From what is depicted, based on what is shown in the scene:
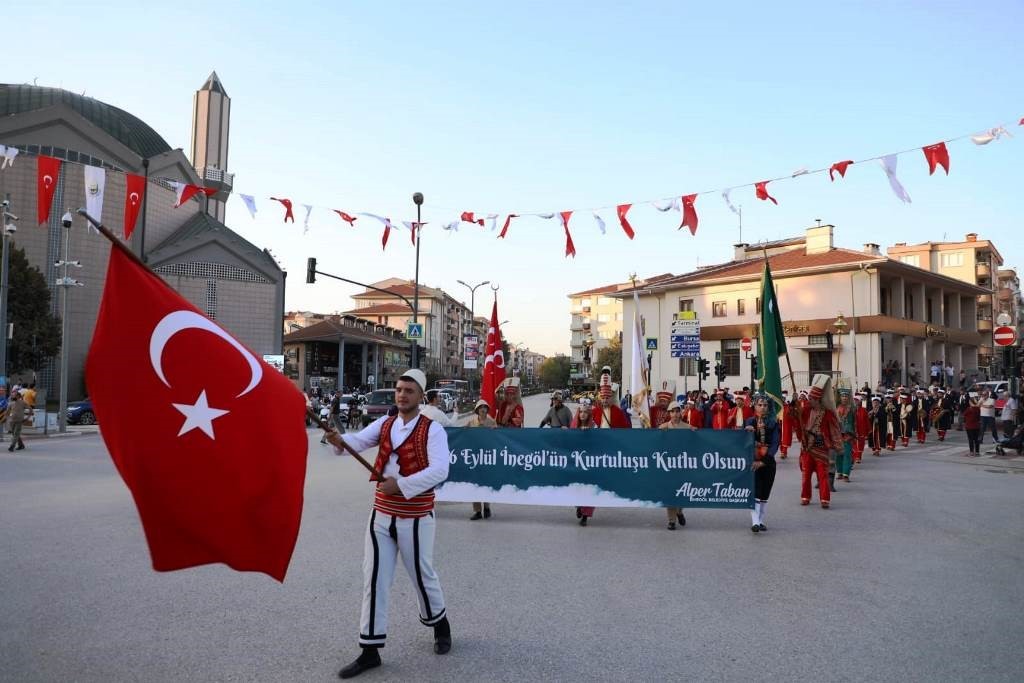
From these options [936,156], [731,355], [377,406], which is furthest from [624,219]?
[731,355]

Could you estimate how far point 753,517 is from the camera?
29.6ft

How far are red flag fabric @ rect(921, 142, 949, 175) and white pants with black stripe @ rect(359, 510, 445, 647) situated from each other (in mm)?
10859

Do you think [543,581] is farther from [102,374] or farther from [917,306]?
[917,306]

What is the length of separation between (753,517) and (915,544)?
5.75 feet

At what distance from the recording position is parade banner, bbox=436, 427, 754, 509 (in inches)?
373

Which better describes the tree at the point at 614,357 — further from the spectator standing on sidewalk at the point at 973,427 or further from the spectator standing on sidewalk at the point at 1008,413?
the spectator standing on sidewalk at the point at 973,427

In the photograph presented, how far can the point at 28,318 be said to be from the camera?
133 ft

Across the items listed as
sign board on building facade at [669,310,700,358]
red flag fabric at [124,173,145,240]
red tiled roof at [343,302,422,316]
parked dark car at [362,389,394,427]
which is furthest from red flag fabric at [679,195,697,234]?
red tiled roof at [343,302,422,316]

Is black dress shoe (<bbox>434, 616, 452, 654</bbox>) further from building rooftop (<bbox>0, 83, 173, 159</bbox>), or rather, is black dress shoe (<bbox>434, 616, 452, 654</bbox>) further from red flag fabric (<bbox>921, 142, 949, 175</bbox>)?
building rooftop (<bbox>0, 83, 173, 159</bbox>)

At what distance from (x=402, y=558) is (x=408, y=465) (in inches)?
22.6

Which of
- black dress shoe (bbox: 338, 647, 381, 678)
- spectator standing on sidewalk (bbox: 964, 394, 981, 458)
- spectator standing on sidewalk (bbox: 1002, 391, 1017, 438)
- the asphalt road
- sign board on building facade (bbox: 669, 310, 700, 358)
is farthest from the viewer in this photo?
sign board on building facade (bbox: 669, 310, 700, 358)

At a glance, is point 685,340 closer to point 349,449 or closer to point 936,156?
point 936,156

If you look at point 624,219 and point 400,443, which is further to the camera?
point 624,219

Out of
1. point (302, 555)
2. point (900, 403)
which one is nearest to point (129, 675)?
point (302, 555)
